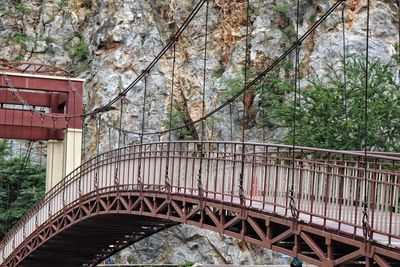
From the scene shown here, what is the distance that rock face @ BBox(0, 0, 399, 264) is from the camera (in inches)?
1176

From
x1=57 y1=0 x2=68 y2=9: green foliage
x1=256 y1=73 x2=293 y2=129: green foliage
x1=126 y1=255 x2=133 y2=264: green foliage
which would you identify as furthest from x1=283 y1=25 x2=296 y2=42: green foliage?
x1=57 y1=0 x2=68 y2=9: green foliage

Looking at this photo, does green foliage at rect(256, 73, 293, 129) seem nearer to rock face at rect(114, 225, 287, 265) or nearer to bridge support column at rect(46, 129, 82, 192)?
rock face at rect(114, 225, 287, 265)

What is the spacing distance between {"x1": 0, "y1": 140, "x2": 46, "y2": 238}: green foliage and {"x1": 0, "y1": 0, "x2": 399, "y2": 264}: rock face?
2.45 m

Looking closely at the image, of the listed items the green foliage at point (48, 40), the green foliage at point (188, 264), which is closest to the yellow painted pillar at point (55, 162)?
the green foliage at point (188, 264)

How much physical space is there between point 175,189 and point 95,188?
3.87 metres

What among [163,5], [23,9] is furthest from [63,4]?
[163,5]

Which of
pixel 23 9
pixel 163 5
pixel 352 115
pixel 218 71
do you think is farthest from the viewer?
pixel 23 9

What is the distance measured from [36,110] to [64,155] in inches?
60.9

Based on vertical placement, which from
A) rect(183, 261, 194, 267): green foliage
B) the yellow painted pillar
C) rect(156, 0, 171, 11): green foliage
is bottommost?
rect(183, 261, 194, 267): green foliage

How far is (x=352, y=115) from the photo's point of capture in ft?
75.5

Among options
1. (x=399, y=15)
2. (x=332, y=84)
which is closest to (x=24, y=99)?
(x=332, y=84)

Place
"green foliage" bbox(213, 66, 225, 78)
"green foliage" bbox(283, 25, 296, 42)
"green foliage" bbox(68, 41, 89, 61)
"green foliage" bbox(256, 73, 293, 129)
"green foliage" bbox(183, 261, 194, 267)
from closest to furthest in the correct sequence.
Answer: "green foliage" bbox(256, 73, 293, 129) < "green foliage" bbox(183, 261, 194, 267) < "green foliage" bbox(283, 25, 296, 42) < "green foliage" bbox(213, 66, 225, 78) < "green foliage" bbox(68, 41, 89, 61)

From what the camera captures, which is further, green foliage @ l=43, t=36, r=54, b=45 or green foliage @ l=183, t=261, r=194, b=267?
green foliage @ l=43, t=36, r=54, b=45

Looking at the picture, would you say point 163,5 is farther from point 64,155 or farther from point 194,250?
point 64,155
